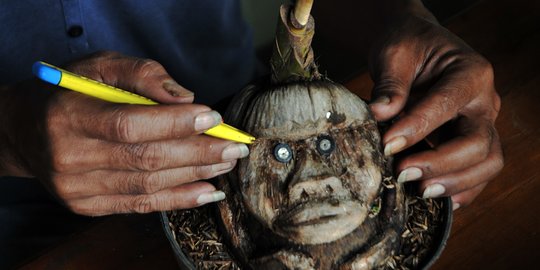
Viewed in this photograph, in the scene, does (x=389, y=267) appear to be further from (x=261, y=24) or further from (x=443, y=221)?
(x=261, y=24)

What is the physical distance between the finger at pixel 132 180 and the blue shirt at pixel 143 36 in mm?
301

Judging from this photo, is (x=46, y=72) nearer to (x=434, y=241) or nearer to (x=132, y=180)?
(x=132, y=180)

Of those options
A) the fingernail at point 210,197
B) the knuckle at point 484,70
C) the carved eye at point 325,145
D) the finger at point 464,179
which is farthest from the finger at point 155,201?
the knuckle at point 484,70

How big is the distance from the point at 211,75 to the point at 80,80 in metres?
0.53

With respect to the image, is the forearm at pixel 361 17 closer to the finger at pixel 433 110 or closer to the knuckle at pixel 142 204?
the finger at pixel 433 110

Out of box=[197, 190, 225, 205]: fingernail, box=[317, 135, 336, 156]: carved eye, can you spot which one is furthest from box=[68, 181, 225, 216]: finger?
box=[317, 135, 336, 156]: carved eye

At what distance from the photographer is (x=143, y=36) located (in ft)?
3.09

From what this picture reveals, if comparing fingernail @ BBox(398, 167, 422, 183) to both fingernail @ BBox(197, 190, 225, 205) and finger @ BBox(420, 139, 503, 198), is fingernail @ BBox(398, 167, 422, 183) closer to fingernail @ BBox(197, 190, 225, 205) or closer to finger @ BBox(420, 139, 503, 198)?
finger @ BBox(420, 139, 503, 198)

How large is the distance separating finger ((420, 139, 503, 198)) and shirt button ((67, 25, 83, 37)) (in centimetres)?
50

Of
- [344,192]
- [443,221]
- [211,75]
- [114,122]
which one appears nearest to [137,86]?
[114,122]

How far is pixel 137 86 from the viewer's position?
0.58 m

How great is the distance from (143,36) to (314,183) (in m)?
0.50

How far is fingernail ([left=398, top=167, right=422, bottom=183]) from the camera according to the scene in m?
0.59

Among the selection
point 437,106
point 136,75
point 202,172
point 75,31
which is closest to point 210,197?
point 202,172
